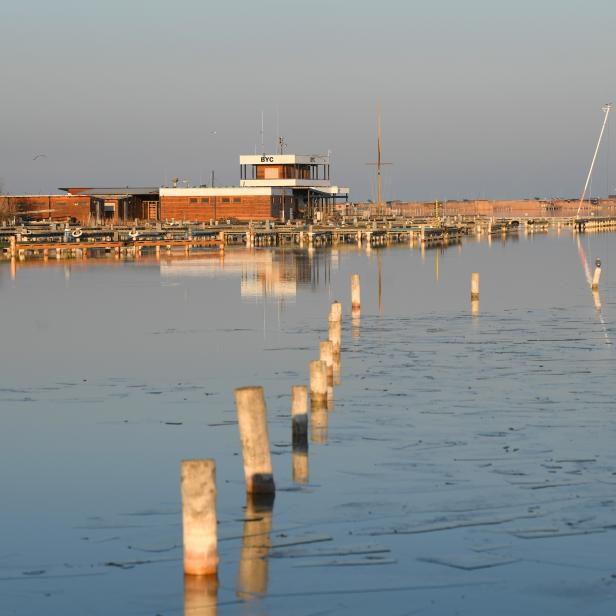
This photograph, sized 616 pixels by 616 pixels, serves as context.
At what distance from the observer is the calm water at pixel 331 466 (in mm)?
13969

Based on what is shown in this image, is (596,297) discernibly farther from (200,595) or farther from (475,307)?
(200,595)

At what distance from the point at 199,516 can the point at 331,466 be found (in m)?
6.50

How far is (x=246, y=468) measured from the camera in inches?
684

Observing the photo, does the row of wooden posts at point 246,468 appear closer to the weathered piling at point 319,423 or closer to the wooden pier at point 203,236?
the weathered piling at point 319,423

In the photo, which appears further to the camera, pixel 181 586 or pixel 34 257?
pixel 34 257

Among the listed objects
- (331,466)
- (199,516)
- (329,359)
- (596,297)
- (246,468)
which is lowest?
(331,466)

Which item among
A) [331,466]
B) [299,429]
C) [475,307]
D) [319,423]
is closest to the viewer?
[331,466]

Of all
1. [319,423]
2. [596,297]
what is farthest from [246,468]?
[596,297]

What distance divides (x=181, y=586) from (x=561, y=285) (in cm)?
5051

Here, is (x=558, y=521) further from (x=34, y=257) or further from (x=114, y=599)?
(x=34, y=257)

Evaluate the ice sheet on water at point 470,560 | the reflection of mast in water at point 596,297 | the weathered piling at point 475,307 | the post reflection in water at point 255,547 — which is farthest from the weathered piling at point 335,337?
the weathered piling at point 475,307

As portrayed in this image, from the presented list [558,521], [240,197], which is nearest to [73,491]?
[558,521]

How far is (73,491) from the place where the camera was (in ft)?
59.9

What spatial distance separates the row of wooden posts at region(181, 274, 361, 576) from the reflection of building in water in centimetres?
3186
